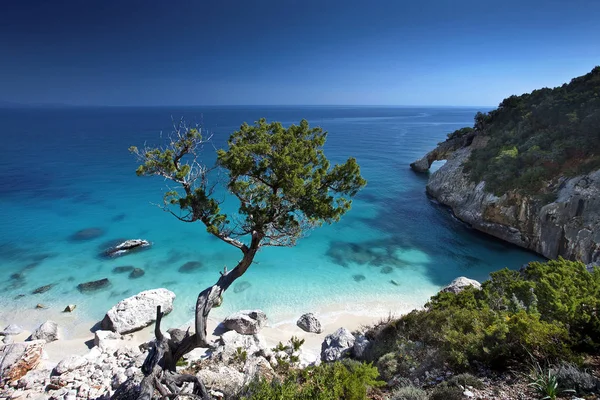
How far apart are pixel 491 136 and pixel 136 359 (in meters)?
40.6

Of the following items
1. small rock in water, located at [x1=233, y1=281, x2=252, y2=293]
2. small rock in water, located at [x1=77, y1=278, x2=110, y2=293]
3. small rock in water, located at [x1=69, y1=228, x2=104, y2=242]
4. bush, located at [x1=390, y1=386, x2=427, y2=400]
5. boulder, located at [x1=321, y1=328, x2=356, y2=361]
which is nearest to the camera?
bush, located at [x1=390, y1=386, x2=427, y2=400]

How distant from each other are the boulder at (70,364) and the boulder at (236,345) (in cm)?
571

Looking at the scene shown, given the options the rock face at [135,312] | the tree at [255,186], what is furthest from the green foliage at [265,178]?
the rock face at [135,312]

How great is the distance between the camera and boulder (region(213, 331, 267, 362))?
12.2 m

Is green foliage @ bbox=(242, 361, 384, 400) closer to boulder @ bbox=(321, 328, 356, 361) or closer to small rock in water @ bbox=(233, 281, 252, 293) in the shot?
boulder @ bbox=(321, 328, 356, 361)

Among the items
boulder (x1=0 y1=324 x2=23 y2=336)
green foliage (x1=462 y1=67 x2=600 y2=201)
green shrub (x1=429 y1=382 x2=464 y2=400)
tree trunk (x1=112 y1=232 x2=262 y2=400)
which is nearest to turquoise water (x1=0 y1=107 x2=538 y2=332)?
boulder (x1=0 y1=324 x2=23 y2=336)

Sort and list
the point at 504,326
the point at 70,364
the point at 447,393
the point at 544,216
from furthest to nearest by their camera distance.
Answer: the point at 544,216 < the point at 70,364 < the point at 504,326 < the point at 447,393

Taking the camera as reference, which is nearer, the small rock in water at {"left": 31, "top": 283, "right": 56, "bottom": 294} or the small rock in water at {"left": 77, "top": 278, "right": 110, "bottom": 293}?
the small rock in water at {"left": 31, "top": 283, "right": 56, "bottom": 294}

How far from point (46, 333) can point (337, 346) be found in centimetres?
1512

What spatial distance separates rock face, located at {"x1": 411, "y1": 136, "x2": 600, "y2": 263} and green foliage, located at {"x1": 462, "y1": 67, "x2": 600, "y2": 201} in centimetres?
116

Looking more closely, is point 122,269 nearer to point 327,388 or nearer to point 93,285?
point 93,285

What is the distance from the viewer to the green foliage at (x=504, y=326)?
8.42 meters

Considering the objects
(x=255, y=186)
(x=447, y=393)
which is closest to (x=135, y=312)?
(x=255, y=186)

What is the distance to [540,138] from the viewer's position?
29.8 meters
